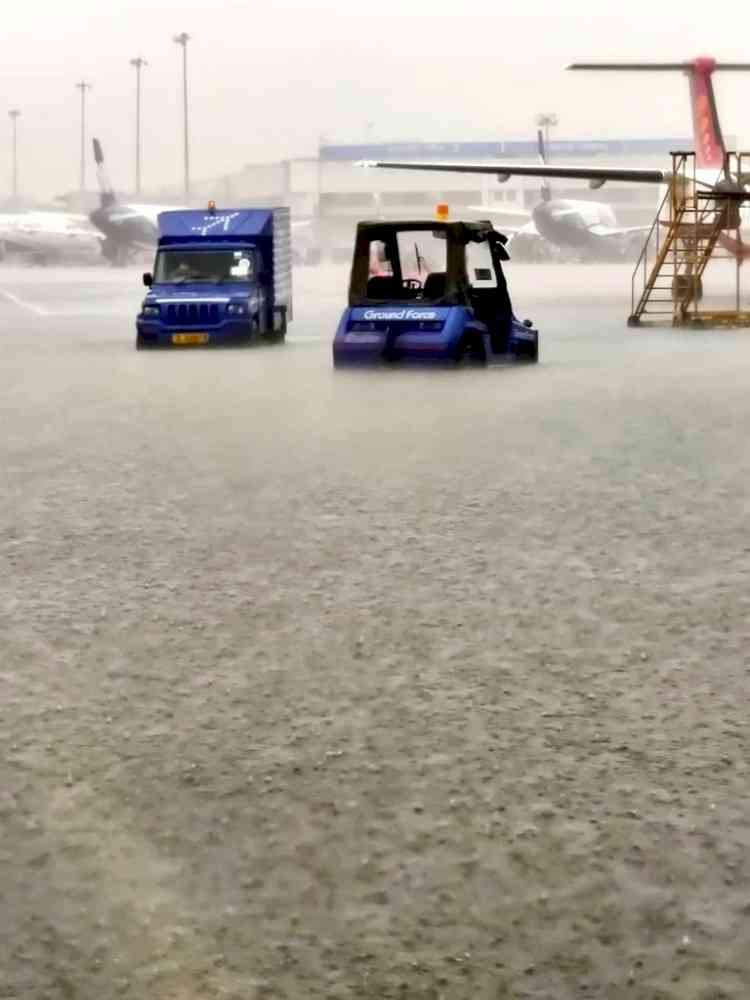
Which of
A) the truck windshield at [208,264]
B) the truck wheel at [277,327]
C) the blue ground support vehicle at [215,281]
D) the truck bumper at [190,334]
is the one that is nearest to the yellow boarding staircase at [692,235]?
the truck wheel at [277,327]

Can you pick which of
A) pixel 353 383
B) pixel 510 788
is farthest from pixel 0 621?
pixel 353 383

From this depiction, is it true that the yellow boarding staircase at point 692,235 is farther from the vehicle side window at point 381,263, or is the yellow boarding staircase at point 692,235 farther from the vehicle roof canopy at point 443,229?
the vehicle roof canopy at point 443,229

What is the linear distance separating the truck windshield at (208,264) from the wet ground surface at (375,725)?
17.8 m

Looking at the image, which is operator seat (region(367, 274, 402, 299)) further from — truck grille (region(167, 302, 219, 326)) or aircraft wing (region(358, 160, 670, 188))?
aircraft wing (region(358, 160, 670, 188))

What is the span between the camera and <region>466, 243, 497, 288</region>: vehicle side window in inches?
869

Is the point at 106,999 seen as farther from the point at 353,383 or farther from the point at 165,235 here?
the point at 165,235

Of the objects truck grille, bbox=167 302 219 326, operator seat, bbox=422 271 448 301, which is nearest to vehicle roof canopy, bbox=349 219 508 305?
operator seat, bbox=422 271 448 301

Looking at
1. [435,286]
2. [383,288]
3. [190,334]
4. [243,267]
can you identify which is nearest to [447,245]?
[435,286]

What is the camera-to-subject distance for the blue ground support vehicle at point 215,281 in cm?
2941

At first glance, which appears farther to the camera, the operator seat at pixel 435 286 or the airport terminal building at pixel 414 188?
the airport terminal building at pixel 414 188

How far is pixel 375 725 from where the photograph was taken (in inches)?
217

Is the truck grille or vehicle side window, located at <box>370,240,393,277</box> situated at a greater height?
vehicle side window, located at <box>370,240,393,277</box>

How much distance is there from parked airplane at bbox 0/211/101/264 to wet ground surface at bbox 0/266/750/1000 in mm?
89546

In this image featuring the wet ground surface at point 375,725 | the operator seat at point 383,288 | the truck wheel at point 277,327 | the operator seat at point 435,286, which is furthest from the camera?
the truck wheel at point 277,327
